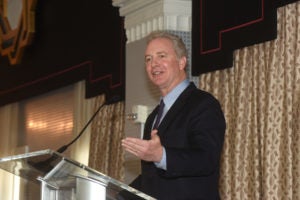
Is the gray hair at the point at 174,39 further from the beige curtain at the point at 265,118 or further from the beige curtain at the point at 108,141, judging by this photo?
the beige curtain at the point at 108,141

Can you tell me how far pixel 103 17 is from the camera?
299 inches

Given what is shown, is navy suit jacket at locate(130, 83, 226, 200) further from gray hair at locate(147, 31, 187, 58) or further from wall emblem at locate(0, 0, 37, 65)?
wall emblem at locate(0, 0, 37, 65)

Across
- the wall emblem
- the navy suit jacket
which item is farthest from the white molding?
the wall emblem

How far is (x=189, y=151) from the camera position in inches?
111

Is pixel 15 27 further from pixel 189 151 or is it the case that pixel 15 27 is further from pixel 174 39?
pixel 189 151

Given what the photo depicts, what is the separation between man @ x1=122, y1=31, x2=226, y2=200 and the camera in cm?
279

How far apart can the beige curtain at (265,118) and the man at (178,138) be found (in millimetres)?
1692

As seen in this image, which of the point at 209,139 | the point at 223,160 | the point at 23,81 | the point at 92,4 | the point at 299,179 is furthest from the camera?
the point at 23,81

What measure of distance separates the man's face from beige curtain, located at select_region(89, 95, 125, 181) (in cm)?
362

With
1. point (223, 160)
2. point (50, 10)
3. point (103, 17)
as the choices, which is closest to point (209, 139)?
point (223, 160)

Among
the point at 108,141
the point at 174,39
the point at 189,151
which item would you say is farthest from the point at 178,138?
the point at 108,141

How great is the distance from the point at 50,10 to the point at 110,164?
2.50 m

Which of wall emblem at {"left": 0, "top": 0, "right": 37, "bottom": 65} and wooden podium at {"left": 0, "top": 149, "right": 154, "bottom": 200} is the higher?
wall emblem at {"left": 0, "top": 0, "right": 37, "bottom": 65}

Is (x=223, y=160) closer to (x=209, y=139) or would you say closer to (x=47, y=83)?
(x=209, y=139)
